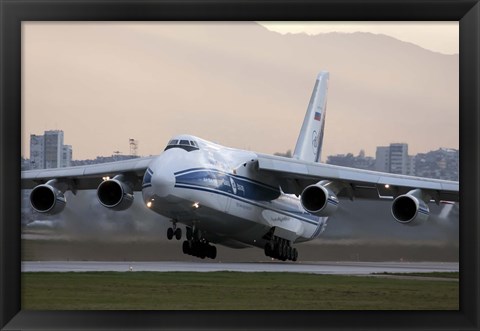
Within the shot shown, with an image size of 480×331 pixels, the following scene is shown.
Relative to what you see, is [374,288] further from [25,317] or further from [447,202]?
[25,317]

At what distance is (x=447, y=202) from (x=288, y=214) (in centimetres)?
502

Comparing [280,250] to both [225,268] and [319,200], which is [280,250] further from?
[225,268]

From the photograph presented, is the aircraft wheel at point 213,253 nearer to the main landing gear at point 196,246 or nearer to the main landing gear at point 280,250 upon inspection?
the main landing gear at point 196,246

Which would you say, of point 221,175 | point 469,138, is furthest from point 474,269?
point 221,175

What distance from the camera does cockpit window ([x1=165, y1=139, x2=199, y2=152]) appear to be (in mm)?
19219

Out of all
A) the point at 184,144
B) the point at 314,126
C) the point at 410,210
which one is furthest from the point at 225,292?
the point at 314,126

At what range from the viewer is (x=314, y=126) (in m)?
25.2

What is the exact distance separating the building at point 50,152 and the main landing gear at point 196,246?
9.01 feet

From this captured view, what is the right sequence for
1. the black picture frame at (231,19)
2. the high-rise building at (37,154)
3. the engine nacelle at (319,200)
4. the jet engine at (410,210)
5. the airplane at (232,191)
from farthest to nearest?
1. the engine nacelle at (319,200)
2. the airplane at (232,191)
3. the jet engine at (410,210)
4. the high-rise building at (37,154)
5. the black picture frame at (231,19)

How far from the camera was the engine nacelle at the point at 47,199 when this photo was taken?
17891 millimetres

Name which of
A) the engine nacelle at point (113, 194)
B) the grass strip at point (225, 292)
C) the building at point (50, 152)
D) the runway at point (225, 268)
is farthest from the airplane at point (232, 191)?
the grass strip at point (225, 292)

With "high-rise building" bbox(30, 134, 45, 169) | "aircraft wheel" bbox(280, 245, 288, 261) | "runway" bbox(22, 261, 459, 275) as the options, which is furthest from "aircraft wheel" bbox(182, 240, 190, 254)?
"high-rise building" bbox(30, 134, 45, 169)

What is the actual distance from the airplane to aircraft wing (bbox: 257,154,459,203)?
0.02 m

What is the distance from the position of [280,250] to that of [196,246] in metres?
2.41
